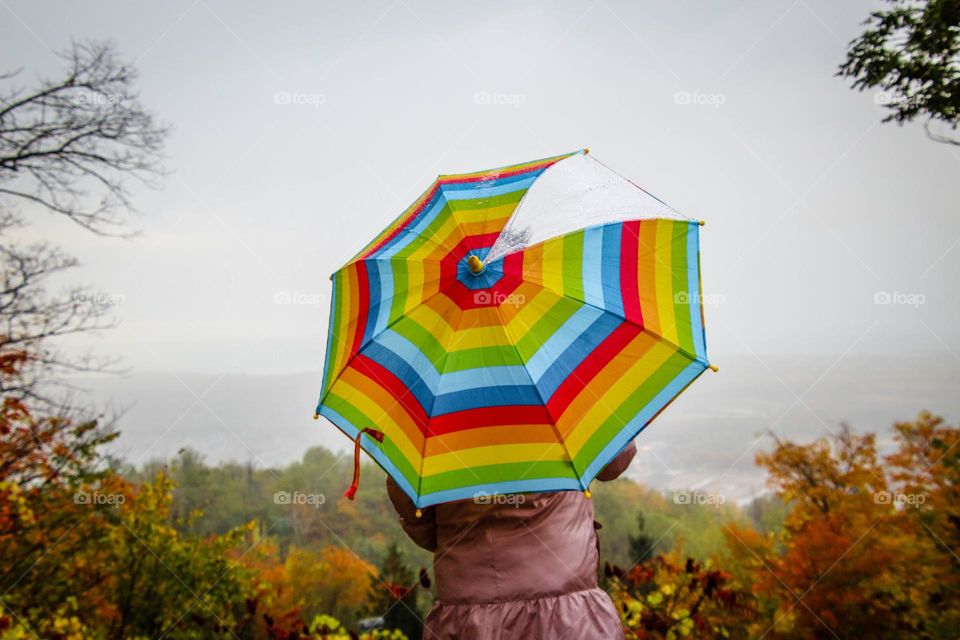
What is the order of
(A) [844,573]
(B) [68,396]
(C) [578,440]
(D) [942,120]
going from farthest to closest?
(A) [844,573], (B) [68,396], (D) [942,120], (C) [578,440]

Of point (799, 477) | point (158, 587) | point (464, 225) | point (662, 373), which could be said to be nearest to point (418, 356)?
point (464, 225)

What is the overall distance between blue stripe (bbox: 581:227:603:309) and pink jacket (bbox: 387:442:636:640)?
0.53 meters

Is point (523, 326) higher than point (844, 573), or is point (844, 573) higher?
point (523, 326)

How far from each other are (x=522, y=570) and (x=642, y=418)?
0.61m

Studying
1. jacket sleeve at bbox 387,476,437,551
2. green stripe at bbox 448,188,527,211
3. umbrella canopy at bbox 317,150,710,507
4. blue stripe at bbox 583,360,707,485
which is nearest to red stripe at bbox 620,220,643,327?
umbrella canopy at bbox 317,150,710,507

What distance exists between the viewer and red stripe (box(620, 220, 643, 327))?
2078 millimetres

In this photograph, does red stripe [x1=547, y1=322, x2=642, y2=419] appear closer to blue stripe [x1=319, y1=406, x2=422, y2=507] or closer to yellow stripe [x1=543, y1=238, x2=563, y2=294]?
yellow stripe [x1=543, y1=238, x2=563, y2=294]

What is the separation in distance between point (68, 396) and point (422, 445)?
3.84m

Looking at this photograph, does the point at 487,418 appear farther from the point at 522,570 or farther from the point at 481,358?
the point at 522,570

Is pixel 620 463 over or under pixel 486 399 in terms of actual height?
under

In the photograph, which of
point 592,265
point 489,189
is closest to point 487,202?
point 489,189

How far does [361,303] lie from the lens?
7.74 feet

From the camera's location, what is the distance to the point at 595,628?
1.98m

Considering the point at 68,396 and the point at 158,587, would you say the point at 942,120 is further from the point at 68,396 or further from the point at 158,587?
the point at 158,587
